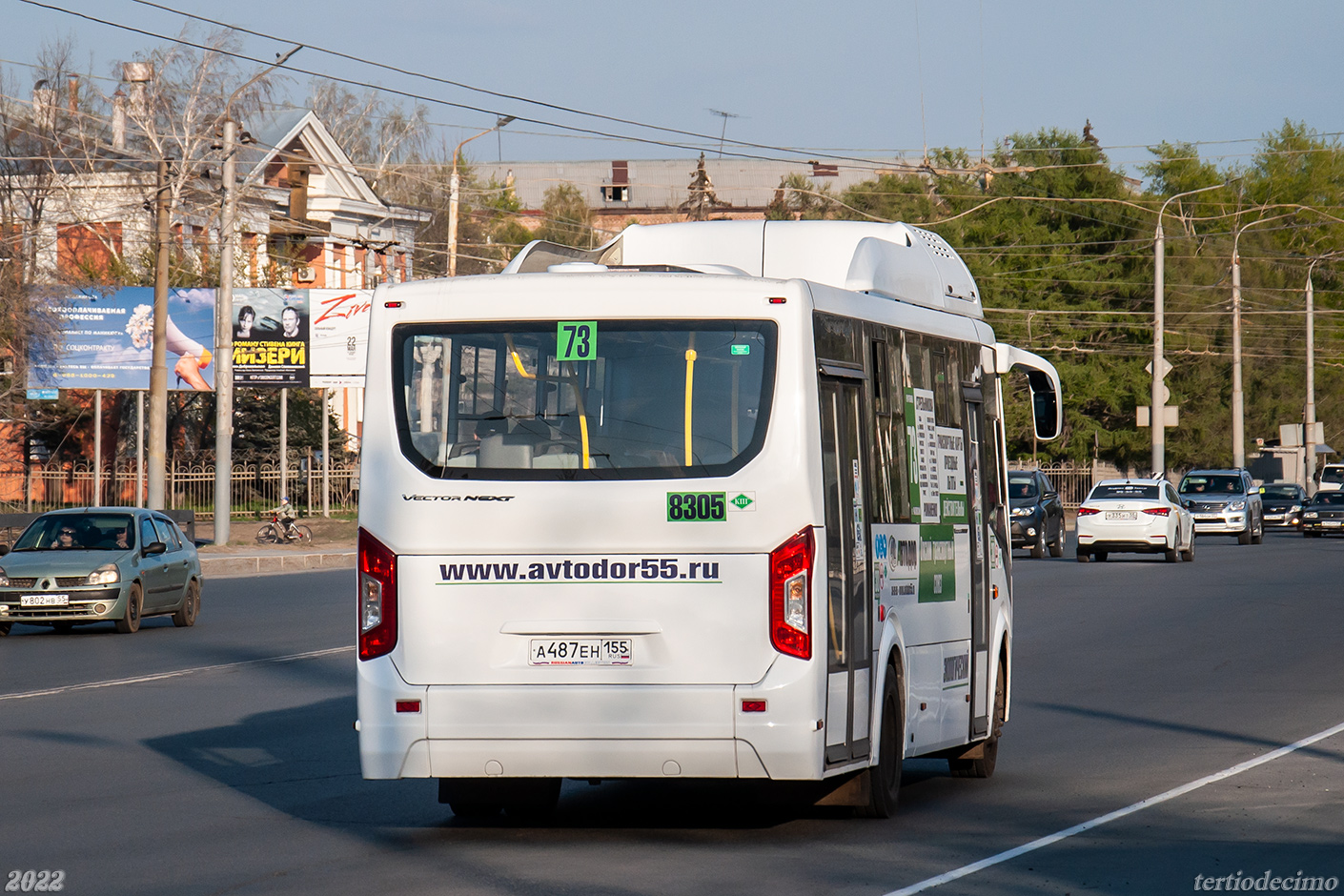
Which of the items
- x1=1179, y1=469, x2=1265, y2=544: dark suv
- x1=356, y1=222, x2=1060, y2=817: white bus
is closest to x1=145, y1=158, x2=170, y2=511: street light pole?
x1=1179, y1=469, x2=1265, y2=544: dark suv

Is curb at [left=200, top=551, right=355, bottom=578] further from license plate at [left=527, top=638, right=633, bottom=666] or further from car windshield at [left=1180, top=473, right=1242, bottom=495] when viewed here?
license plate at [left=527, top=638, right=633, bottom=666]

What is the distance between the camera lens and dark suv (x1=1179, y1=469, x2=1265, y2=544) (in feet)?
157

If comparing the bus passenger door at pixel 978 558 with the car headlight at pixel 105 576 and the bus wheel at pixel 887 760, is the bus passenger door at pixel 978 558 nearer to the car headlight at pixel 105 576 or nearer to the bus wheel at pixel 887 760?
the bus wheel at pixel 887 760

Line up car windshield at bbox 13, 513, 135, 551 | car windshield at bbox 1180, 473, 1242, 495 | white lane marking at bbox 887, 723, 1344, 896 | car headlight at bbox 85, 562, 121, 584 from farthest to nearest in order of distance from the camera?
1. car windshield at bbox 1180, 473, 1242, 495
2. car windshield at bbox 13, 513, 135, 551
3. car headlight at bbox 85, 562, 121, 584
4. white lane marking at bbox 887, 723, 1344, 896

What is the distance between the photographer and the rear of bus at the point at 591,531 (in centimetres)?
800

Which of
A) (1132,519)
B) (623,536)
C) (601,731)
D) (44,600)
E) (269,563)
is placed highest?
(623,536)

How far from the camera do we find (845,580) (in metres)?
8.31

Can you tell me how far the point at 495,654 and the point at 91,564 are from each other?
14588 mm

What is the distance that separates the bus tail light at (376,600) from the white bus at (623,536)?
0.01m

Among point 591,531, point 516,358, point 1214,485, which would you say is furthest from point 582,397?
Answer: point 1214,485

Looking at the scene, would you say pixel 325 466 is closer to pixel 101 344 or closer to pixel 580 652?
pixel 101 344

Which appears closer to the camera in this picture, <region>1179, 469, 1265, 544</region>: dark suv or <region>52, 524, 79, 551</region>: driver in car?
<region>52, 524, 79, 551</region>: driver in car

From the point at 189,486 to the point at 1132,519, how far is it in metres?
27.1

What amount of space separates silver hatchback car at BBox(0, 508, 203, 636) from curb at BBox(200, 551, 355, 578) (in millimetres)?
11622
